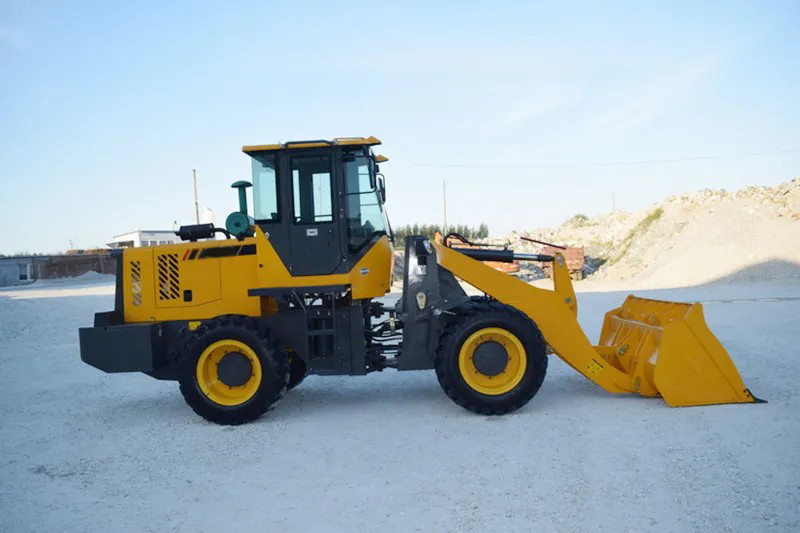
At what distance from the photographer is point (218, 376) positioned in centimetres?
745

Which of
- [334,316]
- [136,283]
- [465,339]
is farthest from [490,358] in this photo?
[136,283]

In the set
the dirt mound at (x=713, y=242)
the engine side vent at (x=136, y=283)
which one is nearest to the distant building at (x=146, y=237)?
the dirt mound at (x=713, y=242)

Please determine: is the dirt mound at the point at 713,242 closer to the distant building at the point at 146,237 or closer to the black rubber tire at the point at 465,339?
the black rubber tire at the point at 465,339

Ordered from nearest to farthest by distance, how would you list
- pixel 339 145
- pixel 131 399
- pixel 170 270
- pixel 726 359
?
pixel 726 359, pixel 339 145, pixel 170 270, pixel 131 399

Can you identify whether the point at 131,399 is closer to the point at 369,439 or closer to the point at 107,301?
the point at 369,439

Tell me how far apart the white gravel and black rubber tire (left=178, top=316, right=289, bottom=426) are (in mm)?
183

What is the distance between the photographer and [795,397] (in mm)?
7066

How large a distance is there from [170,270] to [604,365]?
5.20 m

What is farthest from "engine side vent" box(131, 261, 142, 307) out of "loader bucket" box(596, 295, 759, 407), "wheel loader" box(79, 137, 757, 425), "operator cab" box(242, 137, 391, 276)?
"loader bucket" box(596, 295, 759, 407)

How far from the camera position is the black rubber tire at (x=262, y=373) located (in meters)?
7.27

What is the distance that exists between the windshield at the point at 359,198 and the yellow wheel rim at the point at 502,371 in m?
1.72

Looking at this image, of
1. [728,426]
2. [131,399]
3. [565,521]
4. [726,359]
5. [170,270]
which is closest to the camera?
[565,521]

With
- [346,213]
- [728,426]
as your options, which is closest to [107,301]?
[346,213]

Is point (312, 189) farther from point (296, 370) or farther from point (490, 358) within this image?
point (490, 358)
